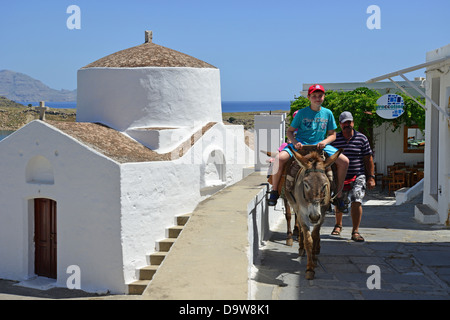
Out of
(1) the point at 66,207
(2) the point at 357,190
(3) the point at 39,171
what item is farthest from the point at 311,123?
(3) the point at 39,171

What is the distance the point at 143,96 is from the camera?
460 inches

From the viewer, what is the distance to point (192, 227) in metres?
6.28

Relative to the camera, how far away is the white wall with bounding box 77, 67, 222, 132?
11.7m

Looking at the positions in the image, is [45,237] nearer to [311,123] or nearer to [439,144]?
[311,123]

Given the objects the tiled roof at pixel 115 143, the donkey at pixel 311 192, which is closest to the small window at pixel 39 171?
the tiled roof at pixel 115 143

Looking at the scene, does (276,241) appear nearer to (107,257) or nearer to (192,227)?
(192,227)

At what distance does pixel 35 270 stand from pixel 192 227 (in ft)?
18.0

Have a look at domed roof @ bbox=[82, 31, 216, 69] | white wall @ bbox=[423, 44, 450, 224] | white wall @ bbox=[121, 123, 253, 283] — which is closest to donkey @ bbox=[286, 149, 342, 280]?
white wall @ bbox=[121, 123, 253, 283]

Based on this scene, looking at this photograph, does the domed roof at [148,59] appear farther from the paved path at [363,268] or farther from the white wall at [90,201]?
the paved path at [363,268]

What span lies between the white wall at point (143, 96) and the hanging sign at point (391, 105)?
5.57 metres

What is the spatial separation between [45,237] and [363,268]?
6672 mm

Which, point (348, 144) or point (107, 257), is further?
point (107, 257)

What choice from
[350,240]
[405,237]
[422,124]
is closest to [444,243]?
[405,237]

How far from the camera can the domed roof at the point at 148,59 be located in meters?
12.0
